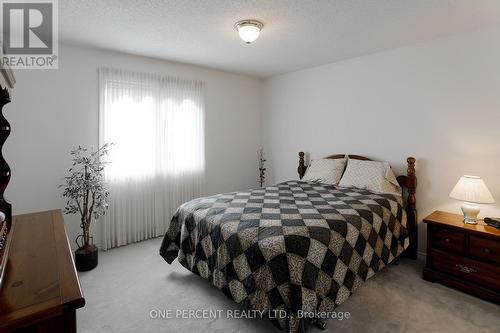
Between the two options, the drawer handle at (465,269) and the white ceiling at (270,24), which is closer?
the white ceiling at (270,24)

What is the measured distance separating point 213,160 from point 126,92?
5.25ft

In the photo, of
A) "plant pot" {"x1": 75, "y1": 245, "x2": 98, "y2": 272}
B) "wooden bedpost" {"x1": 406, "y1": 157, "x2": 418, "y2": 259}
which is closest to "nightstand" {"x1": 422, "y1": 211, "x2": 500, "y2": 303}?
"wooden bedpost" {"x1": 406, "y1": 157, "x2": 418, "y2": 259}

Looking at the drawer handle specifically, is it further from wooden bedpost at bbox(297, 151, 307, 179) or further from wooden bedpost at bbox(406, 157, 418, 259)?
wooden bedpost at bbox(297, 151, 307, 179)

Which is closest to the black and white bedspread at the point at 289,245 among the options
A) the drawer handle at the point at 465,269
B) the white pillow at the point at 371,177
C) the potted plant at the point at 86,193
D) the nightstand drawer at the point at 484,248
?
the white pillow at the point at 371,177

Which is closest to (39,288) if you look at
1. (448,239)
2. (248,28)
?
(248,28)

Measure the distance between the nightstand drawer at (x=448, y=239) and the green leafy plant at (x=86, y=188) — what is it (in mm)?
3377

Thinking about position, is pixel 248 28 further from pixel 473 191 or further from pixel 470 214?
pixel 470 214

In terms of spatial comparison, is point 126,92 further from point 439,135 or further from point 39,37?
point 439,135

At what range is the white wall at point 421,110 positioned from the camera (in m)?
2.55

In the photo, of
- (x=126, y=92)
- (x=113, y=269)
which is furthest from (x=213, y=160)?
(x=113, y=269)

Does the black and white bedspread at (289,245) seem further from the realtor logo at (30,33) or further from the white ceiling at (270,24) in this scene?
the realtor logo at (30,33)

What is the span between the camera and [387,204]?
2.62m

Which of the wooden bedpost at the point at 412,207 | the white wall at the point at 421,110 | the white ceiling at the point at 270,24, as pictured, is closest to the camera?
the white ceiling at the point at 270,24

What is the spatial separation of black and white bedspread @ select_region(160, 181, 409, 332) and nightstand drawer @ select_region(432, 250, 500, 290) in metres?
0.33
